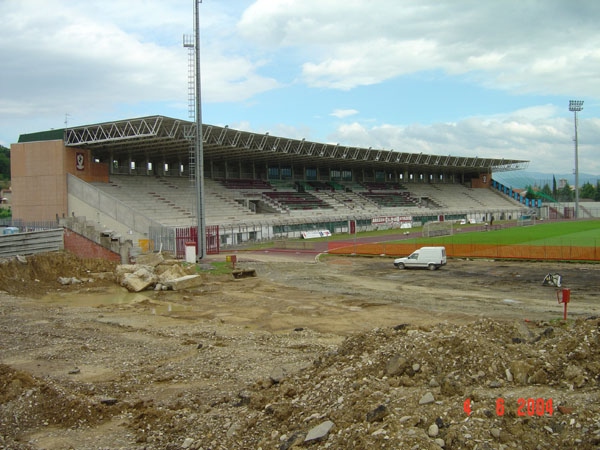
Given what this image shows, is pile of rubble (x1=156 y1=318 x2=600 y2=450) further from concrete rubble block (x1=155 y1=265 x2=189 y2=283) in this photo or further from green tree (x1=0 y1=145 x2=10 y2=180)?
green tree (x1=0 y1=145 x2=10 y2=180)

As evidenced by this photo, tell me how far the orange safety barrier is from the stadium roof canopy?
16603 millimetres

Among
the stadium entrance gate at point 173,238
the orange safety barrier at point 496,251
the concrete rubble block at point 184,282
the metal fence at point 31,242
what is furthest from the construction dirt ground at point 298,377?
the stadium entrance gate at point 173,238

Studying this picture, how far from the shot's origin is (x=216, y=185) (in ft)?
218

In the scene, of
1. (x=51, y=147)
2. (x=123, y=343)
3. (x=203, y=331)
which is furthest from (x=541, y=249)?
(x=51, y=147)

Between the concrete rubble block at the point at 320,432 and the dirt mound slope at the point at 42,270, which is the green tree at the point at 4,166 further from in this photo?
the concrete rubble block at the point at 320,432

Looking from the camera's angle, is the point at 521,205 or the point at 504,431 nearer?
the point at 504,431

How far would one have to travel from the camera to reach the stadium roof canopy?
47562 mm

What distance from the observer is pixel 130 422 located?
9.75 m

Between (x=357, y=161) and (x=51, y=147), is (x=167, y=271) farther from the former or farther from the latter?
(x=357, y=161)

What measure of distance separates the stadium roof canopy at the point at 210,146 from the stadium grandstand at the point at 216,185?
0.42 ft

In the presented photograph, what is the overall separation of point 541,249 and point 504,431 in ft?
113

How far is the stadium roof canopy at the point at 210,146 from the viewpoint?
156ft

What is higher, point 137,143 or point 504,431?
point 137,143

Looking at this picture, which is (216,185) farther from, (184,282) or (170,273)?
(184,282)
